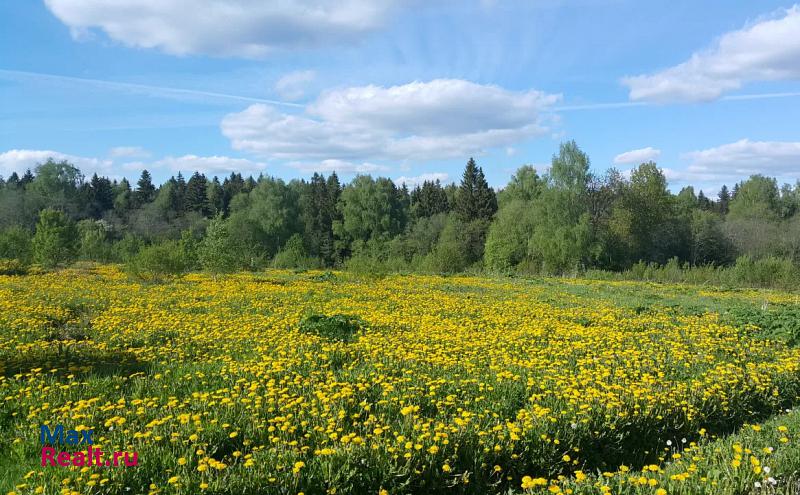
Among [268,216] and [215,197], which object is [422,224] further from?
[215,197]

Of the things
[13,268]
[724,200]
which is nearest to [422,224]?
[13,268]

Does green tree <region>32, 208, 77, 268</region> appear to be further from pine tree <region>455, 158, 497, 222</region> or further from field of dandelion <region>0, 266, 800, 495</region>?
pine tree <region>455, 158, 497, 222</region>

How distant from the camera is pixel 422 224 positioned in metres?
75.4

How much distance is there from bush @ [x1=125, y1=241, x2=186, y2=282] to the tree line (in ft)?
0.68

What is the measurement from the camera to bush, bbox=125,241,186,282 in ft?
79.7

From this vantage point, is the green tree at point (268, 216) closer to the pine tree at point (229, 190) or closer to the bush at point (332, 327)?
the pine tree at point (229, 190)

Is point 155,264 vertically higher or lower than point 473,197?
lower

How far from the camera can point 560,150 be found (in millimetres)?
59281

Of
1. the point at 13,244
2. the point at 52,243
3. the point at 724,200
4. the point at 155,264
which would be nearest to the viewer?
the point at 155,264

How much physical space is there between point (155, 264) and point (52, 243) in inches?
517

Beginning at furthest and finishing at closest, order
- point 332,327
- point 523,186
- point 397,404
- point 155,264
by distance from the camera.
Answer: point 523,186, point 155,264, point 332,327, point 397,404

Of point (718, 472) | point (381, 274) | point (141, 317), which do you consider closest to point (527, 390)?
point (718, 472)

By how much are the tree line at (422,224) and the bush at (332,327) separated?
14935 millimetres

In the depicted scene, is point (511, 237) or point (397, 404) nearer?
point (397, 404)
